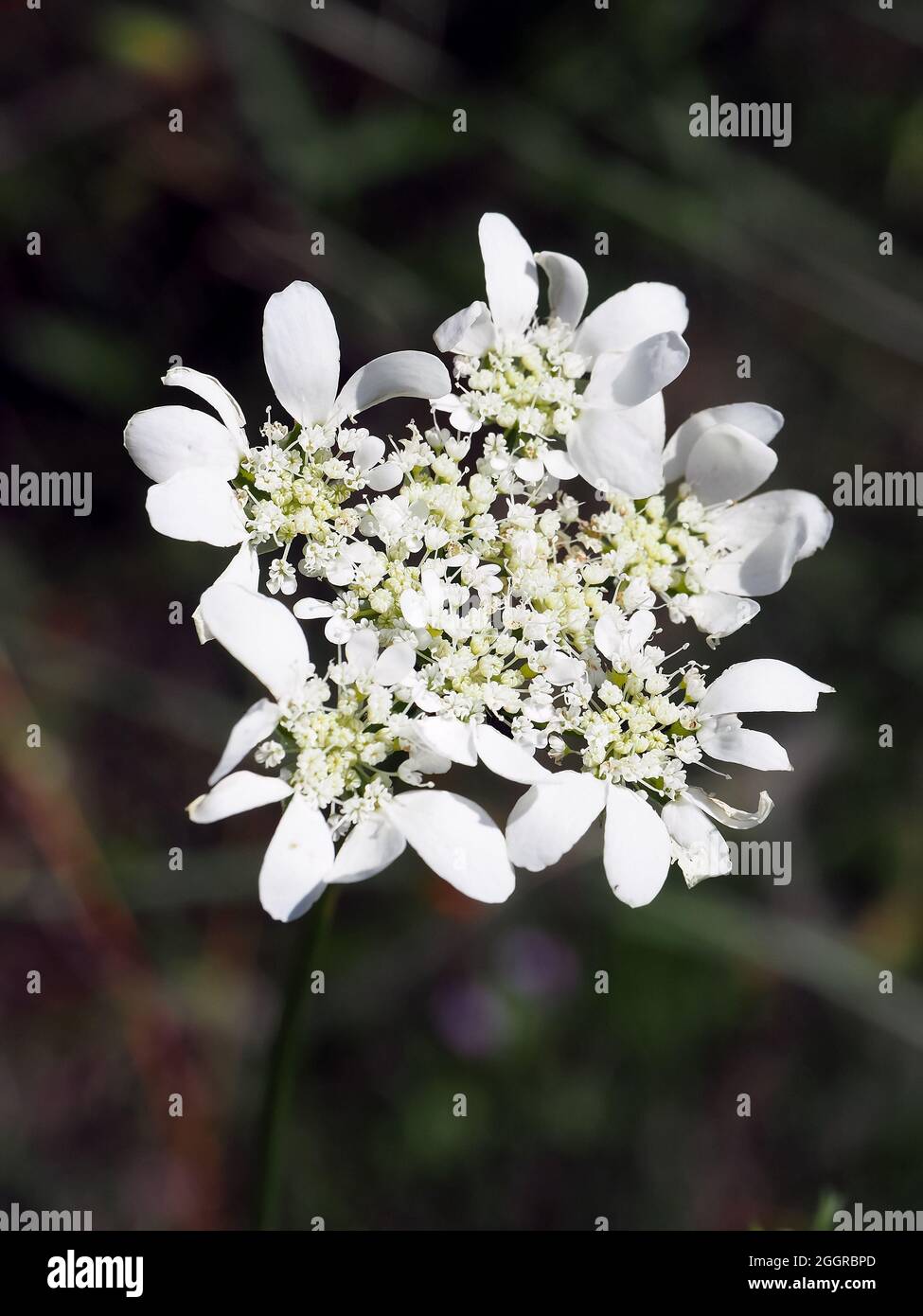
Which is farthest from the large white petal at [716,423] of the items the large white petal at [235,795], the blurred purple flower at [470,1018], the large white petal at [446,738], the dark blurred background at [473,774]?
the blurred purple flower at [470,1018]

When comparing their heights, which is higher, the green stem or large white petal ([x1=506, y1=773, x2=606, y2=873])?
large white petal ([x1=506, y1=773, x2=606, y2=873])

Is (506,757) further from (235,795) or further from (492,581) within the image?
(235,795)

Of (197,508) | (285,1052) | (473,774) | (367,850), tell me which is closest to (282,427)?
(197,508)

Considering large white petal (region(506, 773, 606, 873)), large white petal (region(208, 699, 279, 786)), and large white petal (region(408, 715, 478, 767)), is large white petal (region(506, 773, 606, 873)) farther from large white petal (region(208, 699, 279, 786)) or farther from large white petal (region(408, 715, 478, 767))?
large white petal (region(208, 699, 279, 786))

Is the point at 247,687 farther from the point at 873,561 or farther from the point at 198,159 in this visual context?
the point at 873,561

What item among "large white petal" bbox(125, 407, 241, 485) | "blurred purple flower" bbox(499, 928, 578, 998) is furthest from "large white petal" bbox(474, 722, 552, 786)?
"blurred purple flower" bbox(499, 928, 578, 998)

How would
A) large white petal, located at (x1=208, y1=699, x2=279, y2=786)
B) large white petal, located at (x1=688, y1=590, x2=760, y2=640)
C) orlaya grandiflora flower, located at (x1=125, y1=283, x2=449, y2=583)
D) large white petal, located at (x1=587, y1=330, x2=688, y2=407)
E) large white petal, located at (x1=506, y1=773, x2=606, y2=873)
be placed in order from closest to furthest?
large white petal, located at (x1=208, y1=699, x2=279, y2=786) < large white petal, located at (x1=506, y1=773, x2=606, y2=873) < orlaya grandiflora flower, located at (x1=125, y1=283, x2=449, y2=583) < large white petal, located at (x1=587, y1=330, x2=688, y2=407) < large white petal, located at (x1=688, y1=590, x2=760, y2=640)

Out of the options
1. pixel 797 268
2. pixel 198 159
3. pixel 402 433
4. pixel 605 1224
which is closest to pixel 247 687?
pixel 402 433
